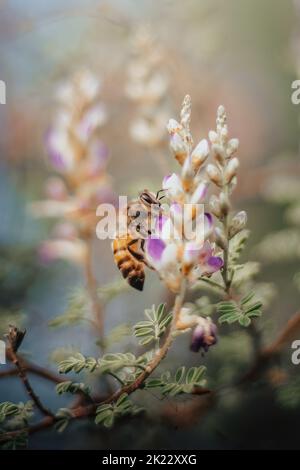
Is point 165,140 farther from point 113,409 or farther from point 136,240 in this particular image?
point 113,409

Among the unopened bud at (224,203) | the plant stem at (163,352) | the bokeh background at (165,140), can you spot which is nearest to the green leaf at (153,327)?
the plant stem at (163,352)

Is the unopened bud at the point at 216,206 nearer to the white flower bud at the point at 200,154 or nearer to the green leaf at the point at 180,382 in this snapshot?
the white flower bud at the point at 200,154

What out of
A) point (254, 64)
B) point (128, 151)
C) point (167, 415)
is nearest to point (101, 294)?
point (167, 415)

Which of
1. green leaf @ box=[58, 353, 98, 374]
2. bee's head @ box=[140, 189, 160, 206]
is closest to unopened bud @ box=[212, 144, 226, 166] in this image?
bee's head @ box=[140, 189, 160, 206]
